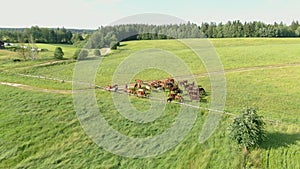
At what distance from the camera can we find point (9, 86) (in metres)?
31.7

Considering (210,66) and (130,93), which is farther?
(210,66)

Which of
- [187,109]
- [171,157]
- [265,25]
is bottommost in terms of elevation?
[171,157]

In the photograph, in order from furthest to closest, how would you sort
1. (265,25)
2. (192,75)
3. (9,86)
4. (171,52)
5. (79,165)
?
(265,25) < (171,52) < (192,75) < (9,86) < (79,165)

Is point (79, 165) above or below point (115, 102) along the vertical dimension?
below

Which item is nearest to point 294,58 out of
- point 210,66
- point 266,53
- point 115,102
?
point 266,53

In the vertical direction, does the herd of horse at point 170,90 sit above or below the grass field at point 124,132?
above

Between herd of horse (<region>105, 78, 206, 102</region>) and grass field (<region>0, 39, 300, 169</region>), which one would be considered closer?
grass field (<region>0, 39, 300, 169</region>)

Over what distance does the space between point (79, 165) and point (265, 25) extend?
367ft

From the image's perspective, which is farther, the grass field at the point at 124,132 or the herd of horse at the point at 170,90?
the herd of horse at the point at 170,90

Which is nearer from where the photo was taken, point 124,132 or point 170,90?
point 124,132

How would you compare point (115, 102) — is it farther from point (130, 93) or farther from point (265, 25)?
point (265, 25)

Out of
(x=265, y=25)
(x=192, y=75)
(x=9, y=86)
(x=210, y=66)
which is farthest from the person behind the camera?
(x=265, y=25)

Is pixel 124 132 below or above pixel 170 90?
below

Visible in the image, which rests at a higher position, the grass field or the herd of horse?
the herd of horse
